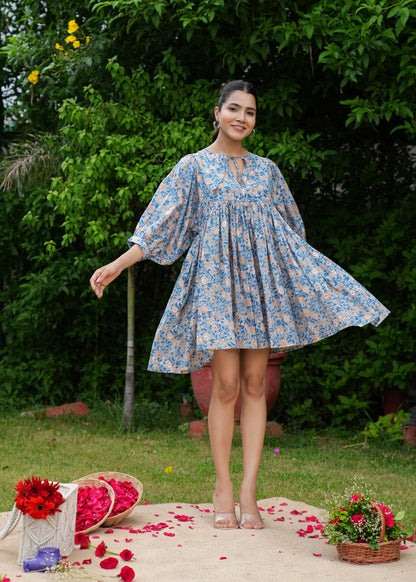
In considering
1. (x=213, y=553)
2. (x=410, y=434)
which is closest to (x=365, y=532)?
(x=213, y=553)

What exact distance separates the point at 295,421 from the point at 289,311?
2.37 m

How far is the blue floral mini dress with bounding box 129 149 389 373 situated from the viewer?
9.34 ft

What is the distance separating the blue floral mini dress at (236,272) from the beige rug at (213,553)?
582mm

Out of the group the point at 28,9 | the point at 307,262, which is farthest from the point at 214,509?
the point at 28,9

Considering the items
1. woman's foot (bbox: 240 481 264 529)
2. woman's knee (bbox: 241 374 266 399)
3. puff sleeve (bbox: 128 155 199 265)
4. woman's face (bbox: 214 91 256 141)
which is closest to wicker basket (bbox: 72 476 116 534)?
woman's foot (bbox: 240 481 264 529)

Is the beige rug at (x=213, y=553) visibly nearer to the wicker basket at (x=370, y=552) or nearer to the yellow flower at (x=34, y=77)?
the wicker basket at (x=370, y=552)

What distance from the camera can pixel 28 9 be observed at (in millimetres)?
5176

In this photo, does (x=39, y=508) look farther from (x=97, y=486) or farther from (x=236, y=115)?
(x=236, y=115)

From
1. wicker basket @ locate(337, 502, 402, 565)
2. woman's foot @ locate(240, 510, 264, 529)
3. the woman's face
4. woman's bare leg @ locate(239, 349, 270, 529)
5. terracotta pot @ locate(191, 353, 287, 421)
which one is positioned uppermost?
the woman's face

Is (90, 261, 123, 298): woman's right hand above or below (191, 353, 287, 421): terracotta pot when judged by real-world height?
above

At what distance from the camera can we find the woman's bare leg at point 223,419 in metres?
2.87

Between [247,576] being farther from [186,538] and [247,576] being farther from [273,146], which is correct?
[273,146]

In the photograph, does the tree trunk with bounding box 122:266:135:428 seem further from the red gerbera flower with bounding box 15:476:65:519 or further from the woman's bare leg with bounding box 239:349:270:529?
the red gerbera flower with bounding box 15:476:65:519

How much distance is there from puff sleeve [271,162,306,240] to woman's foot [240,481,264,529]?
1.02m
